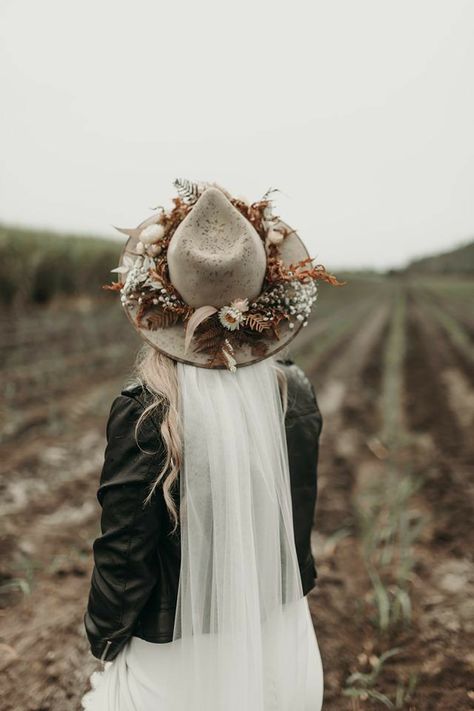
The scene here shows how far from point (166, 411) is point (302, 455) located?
51 centimetres

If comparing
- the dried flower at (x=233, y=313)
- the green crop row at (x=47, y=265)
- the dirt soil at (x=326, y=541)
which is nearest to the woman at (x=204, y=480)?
the dried flower at (x=233, y=313)

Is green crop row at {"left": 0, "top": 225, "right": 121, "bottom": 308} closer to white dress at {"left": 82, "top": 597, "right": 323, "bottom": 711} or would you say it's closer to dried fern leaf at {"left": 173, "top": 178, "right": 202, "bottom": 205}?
dried fern leaf at {"left": 173, "top": 178, "right": 202, "bottom": 205}

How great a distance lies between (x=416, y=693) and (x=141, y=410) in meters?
1.96

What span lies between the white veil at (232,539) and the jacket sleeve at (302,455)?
0.30 ft

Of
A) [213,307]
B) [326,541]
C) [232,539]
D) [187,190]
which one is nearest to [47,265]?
[326,541]

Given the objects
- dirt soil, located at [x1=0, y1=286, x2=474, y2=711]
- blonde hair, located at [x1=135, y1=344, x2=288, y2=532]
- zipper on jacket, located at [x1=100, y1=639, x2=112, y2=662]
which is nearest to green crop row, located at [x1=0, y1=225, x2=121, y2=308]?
dirt soil, located at [x1=0, y1=286, x2=474, y2=711]

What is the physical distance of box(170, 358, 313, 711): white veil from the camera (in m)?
1.44

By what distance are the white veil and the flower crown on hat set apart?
0.29 ft

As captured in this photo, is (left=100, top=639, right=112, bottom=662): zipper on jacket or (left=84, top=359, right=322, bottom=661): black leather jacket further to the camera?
(left=100, top=639, right=112, bottom=662): zipper on jacket

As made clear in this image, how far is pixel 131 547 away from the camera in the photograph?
4.58 ft

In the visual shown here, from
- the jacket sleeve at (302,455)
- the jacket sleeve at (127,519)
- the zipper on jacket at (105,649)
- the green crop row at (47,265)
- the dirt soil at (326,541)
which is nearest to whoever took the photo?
the jacket sleeve at (127,519)

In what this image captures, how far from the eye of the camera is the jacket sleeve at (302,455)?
1.68 meters

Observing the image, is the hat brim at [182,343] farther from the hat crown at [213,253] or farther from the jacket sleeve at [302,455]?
the jacket sleeve at [302,455]

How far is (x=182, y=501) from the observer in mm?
1445
